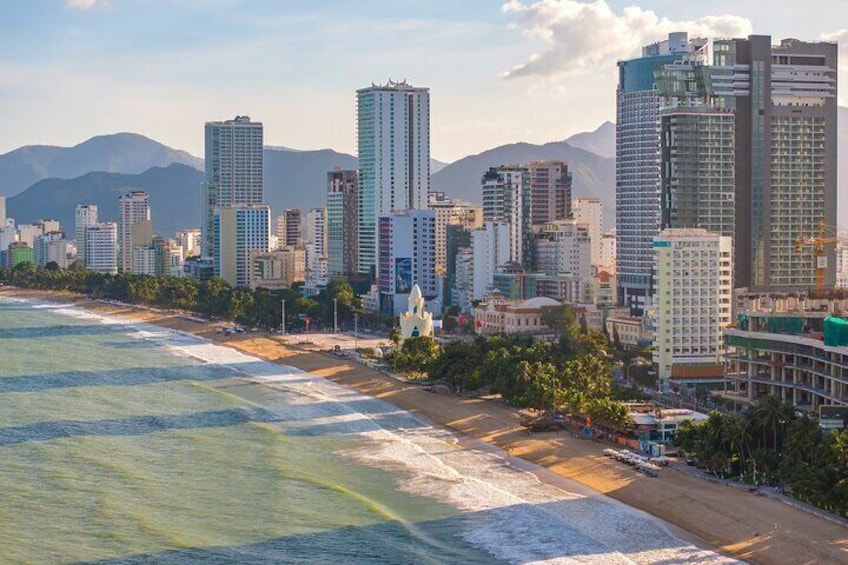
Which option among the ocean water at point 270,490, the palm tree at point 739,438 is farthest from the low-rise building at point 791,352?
the ocean water at point 270,490

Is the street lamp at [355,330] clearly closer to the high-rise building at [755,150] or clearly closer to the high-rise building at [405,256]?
the high-rise building at [405,256]

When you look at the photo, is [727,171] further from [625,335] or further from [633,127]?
[633,127]

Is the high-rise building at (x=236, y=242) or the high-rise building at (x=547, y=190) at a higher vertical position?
the high-rise building at (x=547, y=190)

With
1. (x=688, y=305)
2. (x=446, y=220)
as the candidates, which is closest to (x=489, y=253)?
(x=446, y=220)

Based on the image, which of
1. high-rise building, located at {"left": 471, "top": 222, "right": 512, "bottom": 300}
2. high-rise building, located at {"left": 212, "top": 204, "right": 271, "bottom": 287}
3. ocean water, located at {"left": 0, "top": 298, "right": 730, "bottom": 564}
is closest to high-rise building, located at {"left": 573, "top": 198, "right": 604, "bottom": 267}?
high-rise building, located at {"left": 471, "top": 222, "right": 512, "bottom": 300}

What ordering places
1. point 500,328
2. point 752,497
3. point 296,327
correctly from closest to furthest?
point 752,497, point 500,328, point 296,327

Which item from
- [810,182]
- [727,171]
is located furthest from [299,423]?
[810,182]
